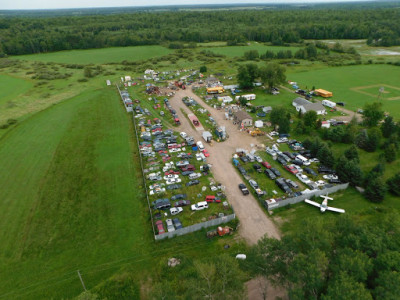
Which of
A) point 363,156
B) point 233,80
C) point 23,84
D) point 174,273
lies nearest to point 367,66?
point 233,80

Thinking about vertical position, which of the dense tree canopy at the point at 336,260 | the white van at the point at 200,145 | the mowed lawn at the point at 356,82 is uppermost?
the dense tree canopy at the point at 336,260

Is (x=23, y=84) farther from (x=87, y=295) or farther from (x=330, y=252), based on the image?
(x=330, y=252)

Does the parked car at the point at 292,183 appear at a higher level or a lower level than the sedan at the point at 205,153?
lower

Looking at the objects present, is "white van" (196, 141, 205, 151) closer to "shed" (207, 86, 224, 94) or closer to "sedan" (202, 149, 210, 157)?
"sedan" (202, 149, 210, 157)

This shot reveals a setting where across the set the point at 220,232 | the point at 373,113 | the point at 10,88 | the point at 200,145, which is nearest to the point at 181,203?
the point at 220,232

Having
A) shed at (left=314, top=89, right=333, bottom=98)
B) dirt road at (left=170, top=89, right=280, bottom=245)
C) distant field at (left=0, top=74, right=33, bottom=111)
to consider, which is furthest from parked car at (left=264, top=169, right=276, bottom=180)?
distant field at (left=0, top=74, right=33, bottom=111)

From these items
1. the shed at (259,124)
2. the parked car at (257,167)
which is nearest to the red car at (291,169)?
the parked car at (257,167)

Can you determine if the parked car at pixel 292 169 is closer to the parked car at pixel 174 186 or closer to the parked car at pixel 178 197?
the parked car at pixel 178 197

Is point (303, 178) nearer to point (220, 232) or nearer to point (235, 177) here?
point (235, 177)
